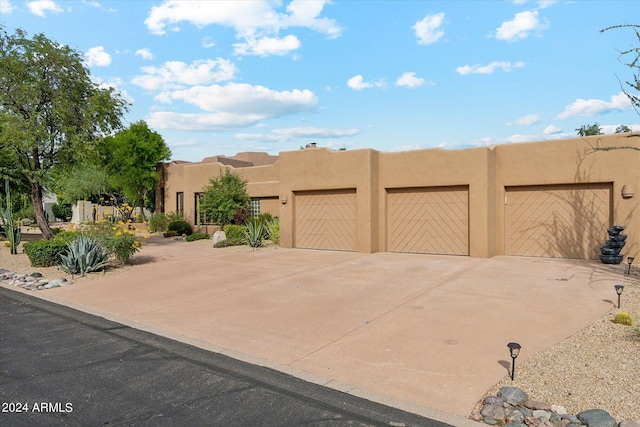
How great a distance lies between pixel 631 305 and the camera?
8297mm

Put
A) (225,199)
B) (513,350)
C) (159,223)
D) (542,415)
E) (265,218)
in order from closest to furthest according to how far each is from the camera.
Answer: (542,415), (513,350), (265,218), (225,199), (159,223)

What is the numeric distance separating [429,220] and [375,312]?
8679mm

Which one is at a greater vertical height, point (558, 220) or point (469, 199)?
point (469, 199)

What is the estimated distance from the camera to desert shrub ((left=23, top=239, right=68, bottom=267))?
14.1 m

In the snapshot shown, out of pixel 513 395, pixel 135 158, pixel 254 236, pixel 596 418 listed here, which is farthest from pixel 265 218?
pixel 596 418

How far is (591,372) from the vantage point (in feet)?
17.6

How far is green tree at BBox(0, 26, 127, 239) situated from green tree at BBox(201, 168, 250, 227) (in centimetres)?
596

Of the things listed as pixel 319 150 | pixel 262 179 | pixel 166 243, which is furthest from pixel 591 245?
pixel 166 243

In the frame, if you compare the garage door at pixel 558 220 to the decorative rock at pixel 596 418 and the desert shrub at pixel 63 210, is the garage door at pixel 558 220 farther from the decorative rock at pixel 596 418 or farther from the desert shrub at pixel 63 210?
the desert shrub at pixel 63 210

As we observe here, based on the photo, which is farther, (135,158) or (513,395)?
(135,158)

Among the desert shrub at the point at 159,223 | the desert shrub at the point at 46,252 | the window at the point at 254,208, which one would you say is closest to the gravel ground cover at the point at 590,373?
the desert shrub at the point at 46,252

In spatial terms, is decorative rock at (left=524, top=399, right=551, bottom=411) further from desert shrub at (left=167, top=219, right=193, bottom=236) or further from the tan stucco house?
desert shrub at (left=167, top=219, right=193, bottom=236)

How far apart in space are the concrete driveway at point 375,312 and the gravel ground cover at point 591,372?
0.80 feet

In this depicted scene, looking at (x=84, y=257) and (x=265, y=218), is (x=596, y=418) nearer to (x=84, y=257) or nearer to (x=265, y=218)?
(x=84, y=257)
